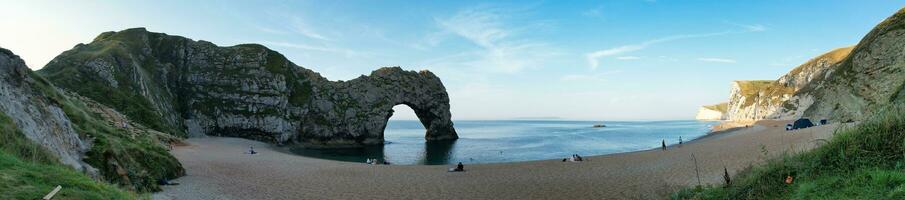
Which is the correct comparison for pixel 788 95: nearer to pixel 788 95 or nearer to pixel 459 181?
pixel 788 95

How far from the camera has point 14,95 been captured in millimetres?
15695

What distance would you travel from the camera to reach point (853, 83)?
38938 mm

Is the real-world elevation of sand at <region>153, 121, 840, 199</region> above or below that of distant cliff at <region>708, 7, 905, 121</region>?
A: below

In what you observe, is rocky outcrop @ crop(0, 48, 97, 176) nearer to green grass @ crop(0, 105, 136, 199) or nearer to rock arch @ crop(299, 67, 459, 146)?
green grass @ crop(0, 105, 136, 199)

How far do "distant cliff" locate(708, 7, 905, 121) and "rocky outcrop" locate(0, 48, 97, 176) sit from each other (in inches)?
889

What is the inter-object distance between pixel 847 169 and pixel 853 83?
42.5 m

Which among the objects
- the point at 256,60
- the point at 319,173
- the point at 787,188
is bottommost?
the point at 319,173

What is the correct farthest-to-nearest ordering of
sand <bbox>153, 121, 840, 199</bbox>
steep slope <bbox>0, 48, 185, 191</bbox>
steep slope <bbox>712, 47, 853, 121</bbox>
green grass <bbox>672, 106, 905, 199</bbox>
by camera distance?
steep slope <bbox>712, 47, 853, 121</bbox> → sand <bbox>153, 121, 840, 199</bbox> → steep slope <bbox>0, 48, 185, 191</bbox> → green grass <bbox>672, 106, 905, 199</bbox>

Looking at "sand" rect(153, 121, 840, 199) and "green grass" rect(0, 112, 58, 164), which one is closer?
"green grass" rect(0, 112, 58, 164)

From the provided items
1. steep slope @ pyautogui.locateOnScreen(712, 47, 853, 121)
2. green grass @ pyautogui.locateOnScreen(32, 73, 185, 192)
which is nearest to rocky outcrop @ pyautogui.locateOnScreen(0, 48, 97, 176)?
green grass @ pyautogui.locateOnScreen(32, 73, 185, 192)

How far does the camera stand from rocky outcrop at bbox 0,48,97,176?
46.9ft

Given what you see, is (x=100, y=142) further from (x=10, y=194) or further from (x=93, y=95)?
(x=93, y=95)

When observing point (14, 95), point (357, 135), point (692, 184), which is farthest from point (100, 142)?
point (357, 135)

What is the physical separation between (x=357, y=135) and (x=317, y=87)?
13.8m
